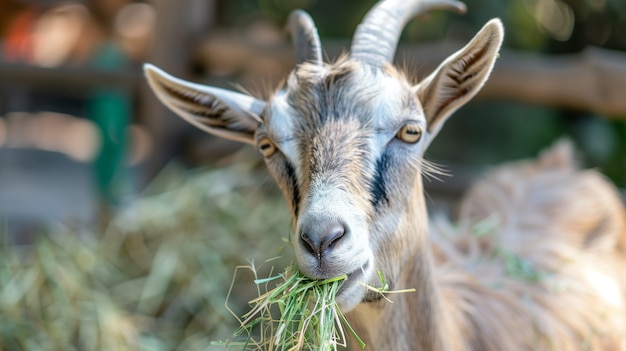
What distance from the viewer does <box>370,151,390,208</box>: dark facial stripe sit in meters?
2.35

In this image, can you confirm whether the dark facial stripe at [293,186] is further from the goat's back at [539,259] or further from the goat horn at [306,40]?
the goat's back at [539,259]

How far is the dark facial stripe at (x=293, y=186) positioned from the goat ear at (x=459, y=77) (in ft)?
1.61

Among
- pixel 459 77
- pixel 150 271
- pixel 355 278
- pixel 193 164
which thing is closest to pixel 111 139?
pixel 193 164

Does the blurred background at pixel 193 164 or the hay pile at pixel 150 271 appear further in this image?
the blurred background at pixel 193 164

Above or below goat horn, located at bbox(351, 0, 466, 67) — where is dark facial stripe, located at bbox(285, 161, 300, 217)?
below

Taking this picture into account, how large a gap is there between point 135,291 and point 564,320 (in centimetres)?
225

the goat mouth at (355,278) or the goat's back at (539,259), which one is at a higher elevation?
the goat mouth at (355,278)

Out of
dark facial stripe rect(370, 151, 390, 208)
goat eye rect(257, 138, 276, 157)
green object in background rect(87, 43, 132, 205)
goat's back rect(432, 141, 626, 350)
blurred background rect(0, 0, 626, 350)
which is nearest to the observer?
dark facial stripe rect(370, 151, 390, 208)

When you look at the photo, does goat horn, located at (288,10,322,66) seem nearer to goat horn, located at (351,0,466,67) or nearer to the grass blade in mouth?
goat horn, located at (351,0,466,67)

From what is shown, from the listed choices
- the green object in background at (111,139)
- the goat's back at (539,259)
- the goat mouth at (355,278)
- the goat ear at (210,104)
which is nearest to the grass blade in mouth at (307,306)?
the goat mouth at (355,278)

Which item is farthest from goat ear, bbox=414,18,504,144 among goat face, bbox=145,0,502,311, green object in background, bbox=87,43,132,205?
green object in background, bbox=87,43,132,205

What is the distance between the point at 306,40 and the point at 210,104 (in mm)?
414

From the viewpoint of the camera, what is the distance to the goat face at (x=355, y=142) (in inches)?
86.0

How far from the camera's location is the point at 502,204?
4035mm
